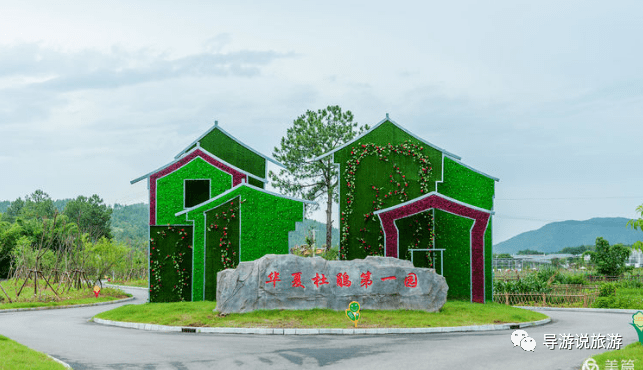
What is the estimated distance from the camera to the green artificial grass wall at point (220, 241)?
21906 millimetres

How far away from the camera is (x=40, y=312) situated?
78.0 feet

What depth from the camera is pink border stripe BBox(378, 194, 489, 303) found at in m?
21.5

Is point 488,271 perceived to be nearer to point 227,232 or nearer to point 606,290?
point 606,290

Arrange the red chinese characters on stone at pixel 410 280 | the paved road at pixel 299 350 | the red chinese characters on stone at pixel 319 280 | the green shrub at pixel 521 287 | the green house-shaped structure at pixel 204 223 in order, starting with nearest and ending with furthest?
the paved road at pixel 299 350, the red chinese characters on stone at pixel 319 280, the red chinese characters on stone at pixel 410 280, the green house-shaped structure at pixel 204 223, the green shrub at pixel 521 287

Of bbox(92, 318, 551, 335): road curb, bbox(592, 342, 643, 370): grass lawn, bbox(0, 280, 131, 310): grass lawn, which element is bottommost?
bbox(0, 280, 131, 310): grass lawn

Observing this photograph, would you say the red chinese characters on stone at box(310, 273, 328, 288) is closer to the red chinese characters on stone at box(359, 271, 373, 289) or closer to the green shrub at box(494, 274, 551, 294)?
the red chinese characters on stone at box(359, 271, 373, 289)

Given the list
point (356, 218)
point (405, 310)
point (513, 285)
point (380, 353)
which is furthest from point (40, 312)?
point (513, 285)

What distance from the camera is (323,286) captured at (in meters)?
17.3

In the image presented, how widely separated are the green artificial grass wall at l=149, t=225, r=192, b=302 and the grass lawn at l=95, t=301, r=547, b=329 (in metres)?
4.17

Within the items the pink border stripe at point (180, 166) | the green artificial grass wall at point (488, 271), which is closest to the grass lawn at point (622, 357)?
the green artificial grass wall at point (488, 271)

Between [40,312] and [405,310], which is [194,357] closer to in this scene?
[405,310]

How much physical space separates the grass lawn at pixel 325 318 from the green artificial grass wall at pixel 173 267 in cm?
417

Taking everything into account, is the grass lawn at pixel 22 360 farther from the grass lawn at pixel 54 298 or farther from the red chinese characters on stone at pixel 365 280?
the grass lawn at pixel 54 298

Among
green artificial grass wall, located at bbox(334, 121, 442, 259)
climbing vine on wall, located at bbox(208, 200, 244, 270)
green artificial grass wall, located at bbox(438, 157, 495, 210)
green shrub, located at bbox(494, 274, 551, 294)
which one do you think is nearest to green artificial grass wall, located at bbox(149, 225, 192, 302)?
climbing vine on wall, located at bbox(208, 200, 244, 270)
